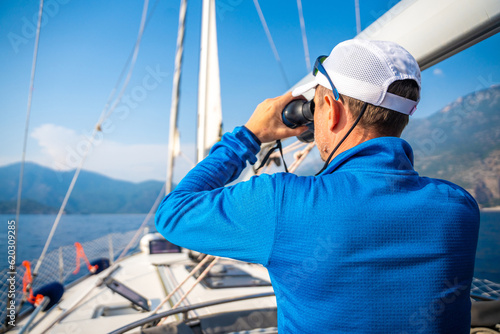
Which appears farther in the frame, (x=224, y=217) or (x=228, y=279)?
(x=228, y=279)

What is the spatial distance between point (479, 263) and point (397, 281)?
Answer: 21016 mm

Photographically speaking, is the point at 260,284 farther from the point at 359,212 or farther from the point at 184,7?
the point at 184,7

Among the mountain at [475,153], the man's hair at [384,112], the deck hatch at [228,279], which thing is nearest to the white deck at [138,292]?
the deck hatch at [228,279]

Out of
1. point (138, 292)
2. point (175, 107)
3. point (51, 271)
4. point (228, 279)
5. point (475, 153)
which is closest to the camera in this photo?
point (138, 292)

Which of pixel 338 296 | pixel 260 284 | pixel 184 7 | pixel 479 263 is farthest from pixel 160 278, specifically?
pixel 479 263

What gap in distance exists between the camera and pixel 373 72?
2.41 feet

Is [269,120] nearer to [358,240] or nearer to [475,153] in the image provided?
[358,240]

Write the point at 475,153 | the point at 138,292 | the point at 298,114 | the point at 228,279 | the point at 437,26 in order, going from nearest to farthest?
the point at 437,26 < the point at 298,114 < the point at 138,292 < the point at 228,279 < the point at 475,153

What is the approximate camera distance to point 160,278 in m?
4.01

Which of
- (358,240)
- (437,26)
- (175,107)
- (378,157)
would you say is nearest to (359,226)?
(358,240)

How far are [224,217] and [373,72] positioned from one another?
537mm

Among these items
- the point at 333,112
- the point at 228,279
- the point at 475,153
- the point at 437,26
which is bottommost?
the point at 475,153

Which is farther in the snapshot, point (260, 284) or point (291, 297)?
point (260, 284)

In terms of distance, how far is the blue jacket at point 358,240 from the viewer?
1.98 feet
